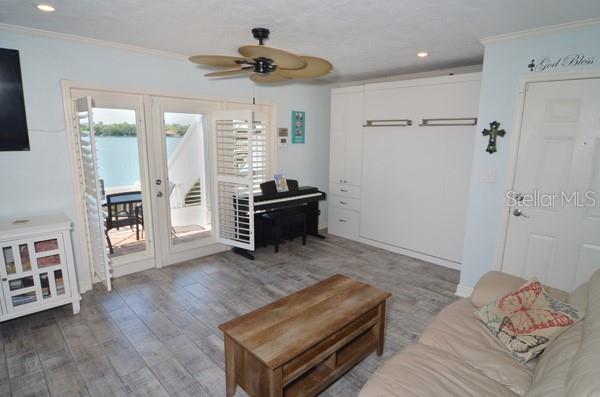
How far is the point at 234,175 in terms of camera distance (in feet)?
13.2

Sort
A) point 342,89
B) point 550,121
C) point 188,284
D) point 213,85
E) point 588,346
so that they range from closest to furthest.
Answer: point 588,346 → point 550,121 → point 188,284 → point 213,85 → point 342,89

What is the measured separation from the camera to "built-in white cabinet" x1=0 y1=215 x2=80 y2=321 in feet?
8.21

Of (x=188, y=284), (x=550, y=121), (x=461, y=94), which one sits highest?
(x=461, y=94)

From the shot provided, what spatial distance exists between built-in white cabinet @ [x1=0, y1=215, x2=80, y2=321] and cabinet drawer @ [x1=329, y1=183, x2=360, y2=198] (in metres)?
3.52

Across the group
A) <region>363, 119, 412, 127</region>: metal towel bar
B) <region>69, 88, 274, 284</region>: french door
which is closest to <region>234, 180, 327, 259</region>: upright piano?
<region>69, 88, 274, 284</region>: french door

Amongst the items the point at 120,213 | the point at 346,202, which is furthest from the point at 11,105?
the point at 346,202

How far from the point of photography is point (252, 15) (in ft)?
7.69

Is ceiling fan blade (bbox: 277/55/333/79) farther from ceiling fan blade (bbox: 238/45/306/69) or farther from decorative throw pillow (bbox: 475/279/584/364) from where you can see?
decorative throw pillow (bbox: 475/279/584/364)

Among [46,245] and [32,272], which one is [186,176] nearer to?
[46,245]

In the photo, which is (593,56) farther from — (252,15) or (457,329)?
(252,15)

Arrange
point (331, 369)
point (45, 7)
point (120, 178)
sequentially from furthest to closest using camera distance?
point (120, 178) → point (45, 7) → point (331, 369)

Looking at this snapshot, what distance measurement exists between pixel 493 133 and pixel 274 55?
2.14 meters

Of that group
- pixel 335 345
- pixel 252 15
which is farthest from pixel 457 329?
pixel 252 15

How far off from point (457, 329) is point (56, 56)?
3.89 meters
